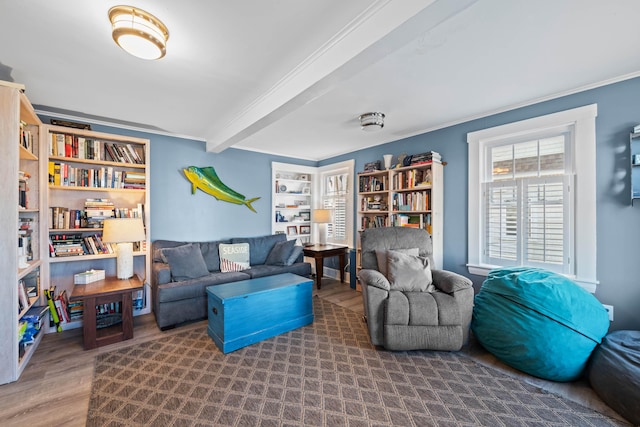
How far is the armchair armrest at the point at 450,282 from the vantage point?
2.42m

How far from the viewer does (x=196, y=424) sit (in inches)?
61.7

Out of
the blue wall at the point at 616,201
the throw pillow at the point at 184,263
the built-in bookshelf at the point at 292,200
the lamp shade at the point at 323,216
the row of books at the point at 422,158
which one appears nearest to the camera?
the blue wall at the point at 616,201

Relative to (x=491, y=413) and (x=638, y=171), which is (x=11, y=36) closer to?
(x=491, y=413)

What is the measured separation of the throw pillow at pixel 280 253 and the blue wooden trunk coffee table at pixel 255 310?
3.48 feet

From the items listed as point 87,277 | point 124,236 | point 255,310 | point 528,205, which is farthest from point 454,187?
point 87,277

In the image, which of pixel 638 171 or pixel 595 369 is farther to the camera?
pixel 638 171

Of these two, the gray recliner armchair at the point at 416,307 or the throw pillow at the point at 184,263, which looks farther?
the throw pillow at the point at 184,263

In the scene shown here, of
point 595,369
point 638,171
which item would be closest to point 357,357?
point 595,369

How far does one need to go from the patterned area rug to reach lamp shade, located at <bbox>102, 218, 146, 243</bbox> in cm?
108

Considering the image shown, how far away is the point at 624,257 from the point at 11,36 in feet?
16.1

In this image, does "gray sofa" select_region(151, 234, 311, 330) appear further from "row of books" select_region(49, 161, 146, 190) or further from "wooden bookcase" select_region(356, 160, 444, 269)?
"wooden bookcase" select_region(356, 160, 444, 269)

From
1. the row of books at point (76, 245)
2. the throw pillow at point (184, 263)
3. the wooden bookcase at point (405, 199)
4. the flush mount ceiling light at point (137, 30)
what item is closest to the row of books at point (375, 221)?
the wooden bookcase at point (405, 199)

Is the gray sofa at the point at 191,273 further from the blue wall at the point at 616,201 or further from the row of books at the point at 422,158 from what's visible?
the blue wall at the point at 616,201

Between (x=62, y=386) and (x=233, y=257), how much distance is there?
207cm
